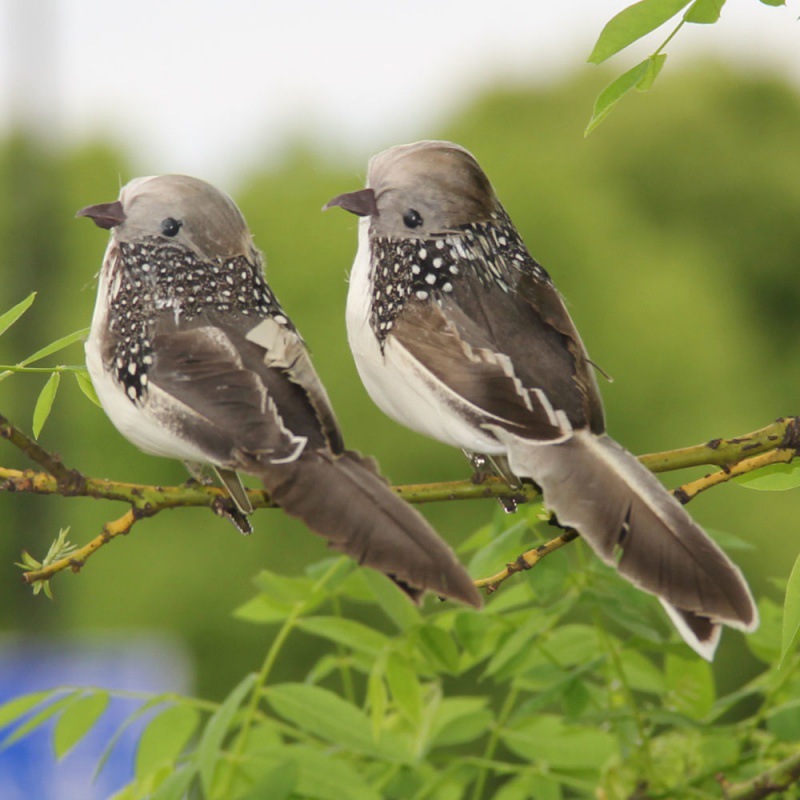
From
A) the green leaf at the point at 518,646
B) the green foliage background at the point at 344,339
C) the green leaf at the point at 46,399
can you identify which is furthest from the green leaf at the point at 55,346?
the green foliage background at the point at 344,339

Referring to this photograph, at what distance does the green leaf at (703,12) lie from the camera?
1438mm

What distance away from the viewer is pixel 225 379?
1354mm

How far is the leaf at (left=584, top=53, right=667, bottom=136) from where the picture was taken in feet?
4.54

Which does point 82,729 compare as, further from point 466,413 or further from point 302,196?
point 302,196

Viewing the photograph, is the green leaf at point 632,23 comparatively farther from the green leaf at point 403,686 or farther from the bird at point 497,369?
the green leaf at point 403,686

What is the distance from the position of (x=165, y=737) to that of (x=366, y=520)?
125 cm

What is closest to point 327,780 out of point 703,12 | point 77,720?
point 77,720

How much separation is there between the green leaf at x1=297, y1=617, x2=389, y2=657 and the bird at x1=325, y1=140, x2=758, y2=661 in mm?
814

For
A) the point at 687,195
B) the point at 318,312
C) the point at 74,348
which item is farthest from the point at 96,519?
the point at 687,195

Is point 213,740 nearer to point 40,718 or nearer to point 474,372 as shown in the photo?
point 40,718

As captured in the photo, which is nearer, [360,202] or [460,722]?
[360,202]

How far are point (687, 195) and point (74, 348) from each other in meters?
9.67

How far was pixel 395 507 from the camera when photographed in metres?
1.21

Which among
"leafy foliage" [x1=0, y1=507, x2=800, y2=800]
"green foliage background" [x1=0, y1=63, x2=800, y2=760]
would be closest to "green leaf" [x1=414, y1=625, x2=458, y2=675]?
"leafy foliage" [x1=0, y1=507, x2=800, y2=800]
